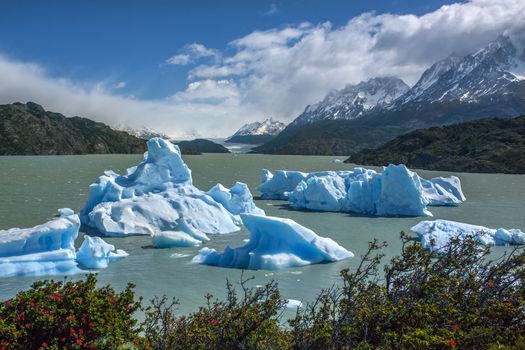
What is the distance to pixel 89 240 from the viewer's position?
1559 centimetres

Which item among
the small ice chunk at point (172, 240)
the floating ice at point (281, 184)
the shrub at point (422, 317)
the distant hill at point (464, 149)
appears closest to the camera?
the shrub at point (422, 317)

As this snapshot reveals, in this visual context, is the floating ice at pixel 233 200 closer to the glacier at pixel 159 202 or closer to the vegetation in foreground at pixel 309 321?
the glacier at pixel 159 202

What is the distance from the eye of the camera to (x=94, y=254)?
15555mm

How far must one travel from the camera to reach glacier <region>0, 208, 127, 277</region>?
46.6 feet

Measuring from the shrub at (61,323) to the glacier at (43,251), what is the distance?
7.86 meters

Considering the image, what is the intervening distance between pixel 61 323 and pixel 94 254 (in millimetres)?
9299

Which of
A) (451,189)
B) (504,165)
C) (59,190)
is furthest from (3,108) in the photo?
(451,189)

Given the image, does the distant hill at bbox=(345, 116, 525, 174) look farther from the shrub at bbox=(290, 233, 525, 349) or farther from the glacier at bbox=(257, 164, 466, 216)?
the shrub at bbox=(290, 233, 525, 349)

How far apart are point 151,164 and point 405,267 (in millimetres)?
21200

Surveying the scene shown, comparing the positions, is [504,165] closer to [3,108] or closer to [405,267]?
[405,267]

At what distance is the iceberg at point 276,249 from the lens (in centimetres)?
1564

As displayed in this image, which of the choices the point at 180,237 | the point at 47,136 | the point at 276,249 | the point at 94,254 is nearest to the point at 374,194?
the point at 180,237

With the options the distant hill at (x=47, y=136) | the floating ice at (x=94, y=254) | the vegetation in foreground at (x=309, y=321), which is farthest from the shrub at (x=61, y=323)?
the distant hill at (x=47, y=136)

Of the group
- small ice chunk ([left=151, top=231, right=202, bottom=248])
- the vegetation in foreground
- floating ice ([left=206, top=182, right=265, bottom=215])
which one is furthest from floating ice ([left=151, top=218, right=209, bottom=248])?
the vegetation in foreground
